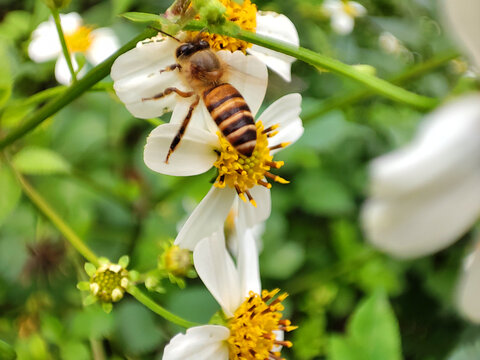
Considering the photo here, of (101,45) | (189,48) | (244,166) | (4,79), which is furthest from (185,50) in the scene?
(101,45)

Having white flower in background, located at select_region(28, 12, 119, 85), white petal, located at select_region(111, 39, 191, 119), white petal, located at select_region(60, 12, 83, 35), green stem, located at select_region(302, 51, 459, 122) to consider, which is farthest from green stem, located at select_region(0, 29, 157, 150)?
white petal, located at select_region(60, 12, 83, 35)

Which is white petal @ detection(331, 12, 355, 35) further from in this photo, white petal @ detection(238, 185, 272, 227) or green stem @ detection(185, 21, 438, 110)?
green stem @ detection(185, 21, 438, 110)

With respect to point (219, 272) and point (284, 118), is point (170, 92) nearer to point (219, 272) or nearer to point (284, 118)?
point (284, 118)

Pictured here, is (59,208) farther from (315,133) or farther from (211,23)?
(211,23)

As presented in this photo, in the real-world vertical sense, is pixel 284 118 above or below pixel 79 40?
above

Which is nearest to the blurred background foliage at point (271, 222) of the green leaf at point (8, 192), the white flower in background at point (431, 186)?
the green leaf at point (8, 192)

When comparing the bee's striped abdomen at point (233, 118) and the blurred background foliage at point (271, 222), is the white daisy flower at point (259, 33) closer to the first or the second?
the bee's striped abdomen at point (233, 118)
